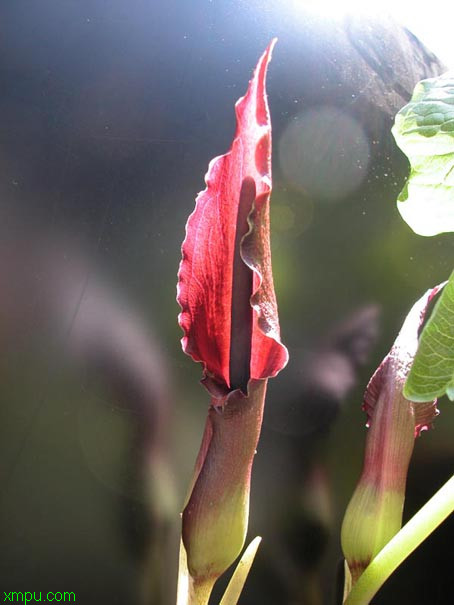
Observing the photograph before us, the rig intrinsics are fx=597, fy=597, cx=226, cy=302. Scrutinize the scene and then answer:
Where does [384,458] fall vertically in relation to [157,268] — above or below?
below

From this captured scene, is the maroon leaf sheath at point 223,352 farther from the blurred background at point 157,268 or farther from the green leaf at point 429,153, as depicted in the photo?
the green leaf at point 429,153

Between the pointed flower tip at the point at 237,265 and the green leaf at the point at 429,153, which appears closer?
the pointed flower tip at the point at 237,265

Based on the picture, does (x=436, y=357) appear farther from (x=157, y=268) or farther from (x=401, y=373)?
(x=157, y=268)

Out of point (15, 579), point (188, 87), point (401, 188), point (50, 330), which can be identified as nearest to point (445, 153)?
point (401, 188)

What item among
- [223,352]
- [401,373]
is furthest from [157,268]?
[401,373]

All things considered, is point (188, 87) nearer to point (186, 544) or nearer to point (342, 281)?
point (342, 281)

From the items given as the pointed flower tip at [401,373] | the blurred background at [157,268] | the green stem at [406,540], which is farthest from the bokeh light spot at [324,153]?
the green stem at [406,540]
